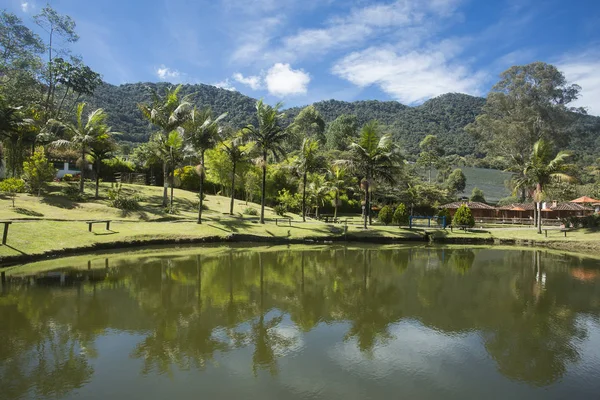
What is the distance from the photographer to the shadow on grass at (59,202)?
26084 mm

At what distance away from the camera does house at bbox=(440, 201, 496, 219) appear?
42.9 meters

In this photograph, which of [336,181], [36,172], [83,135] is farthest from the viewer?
[336,181]

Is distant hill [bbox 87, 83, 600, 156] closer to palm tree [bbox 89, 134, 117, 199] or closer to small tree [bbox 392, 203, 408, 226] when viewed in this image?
palm tree [bbox 89, 134, 117, 199]

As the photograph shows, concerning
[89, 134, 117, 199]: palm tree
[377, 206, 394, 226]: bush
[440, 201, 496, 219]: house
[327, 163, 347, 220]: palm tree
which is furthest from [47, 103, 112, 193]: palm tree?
[440, 201, 496, 219]: house

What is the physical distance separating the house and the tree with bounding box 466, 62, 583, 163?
362 inches

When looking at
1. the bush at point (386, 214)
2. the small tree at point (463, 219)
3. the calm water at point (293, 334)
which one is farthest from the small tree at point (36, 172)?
the small tree at point (463, 219)

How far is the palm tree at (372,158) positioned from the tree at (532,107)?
96.9ft

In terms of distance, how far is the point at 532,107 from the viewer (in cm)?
5150

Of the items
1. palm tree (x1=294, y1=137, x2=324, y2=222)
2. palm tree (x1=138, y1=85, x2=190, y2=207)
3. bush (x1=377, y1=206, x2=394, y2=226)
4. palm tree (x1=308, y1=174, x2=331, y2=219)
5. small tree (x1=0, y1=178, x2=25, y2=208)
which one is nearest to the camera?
small tree (x1=0, y1=178, x2=25, y2=208)

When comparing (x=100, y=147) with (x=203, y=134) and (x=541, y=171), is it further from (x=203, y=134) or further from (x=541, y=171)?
(x=541, y=171)

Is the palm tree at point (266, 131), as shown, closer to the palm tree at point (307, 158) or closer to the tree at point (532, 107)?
the palm tree at point (307, 158)

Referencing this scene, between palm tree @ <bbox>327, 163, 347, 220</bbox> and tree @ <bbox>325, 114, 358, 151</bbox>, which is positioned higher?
Answer: tree @ <bbox>325, 114, 358, 151</bbox>

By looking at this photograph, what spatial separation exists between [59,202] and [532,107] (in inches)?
2260

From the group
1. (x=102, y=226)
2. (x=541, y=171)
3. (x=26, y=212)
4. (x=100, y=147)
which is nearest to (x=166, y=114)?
(x=100, y=147)
